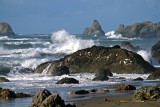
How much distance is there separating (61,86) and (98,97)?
221 inches

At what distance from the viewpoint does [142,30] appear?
511ft

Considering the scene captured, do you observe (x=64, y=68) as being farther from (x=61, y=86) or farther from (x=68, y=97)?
(x=68, y=97)

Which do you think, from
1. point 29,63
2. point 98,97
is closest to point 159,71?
point 98,97

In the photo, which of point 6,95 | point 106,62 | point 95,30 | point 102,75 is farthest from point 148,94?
point 95,30

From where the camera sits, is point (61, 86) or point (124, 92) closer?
point (124, 92)

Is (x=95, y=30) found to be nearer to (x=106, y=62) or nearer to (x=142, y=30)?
(x=142, y=30)

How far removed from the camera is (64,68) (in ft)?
97.5

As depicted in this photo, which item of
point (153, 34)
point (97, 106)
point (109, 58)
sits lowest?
point (97, 106)

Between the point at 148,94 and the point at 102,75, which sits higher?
the point at 102,75

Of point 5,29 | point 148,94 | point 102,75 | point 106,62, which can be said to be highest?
point 5,29

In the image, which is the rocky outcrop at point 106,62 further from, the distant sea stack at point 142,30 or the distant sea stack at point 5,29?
the distant sea stack at point 142,30

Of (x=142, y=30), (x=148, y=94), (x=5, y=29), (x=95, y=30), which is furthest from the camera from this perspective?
(x=95, y=30)

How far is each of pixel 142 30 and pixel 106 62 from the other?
4952 inches

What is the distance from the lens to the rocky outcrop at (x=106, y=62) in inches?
1203
